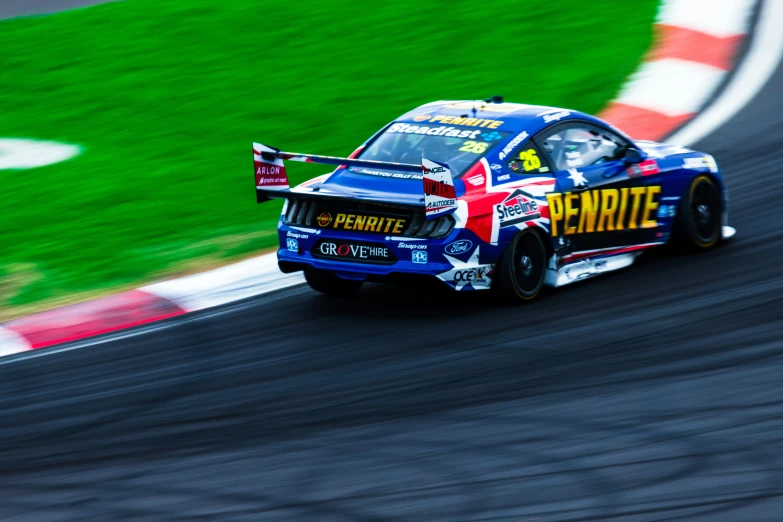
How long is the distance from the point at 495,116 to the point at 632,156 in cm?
108

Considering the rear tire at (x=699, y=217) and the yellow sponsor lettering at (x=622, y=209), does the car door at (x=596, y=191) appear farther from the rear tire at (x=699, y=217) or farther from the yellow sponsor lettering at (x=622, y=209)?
the rear tire at (x=699, y=217)

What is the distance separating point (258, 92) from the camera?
43.7 feet

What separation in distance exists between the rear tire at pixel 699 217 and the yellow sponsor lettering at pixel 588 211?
87 centimetres

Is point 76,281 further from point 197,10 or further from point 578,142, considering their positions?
point 197,10

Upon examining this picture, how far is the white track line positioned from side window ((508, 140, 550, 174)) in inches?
161

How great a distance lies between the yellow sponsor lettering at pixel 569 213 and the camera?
828 cm

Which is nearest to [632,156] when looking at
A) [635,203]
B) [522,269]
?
[635,203]

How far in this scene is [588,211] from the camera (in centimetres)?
845

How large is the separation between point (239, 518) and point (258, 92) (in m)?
8.73

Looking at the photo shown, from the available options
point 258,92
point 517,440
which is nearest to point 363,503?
point 517,440

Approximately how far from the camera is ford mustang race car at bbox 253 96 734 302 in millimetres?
7664

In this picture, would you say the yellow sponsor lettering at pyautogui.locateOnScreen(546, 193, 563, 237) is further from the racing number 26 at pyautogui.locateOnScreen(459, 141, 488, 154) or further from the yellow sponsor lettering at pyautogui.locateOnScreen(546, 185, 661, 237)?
the racing number 26 at pyautogui.locateOnScreen(459, 141, 488, 154)

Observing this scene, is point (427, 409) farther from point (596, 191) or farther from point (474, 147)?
point (596, 191)

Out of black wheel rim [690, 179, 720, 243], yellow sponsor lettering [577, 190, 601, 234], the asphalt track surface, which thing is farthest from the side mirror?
the asphalt track surface
